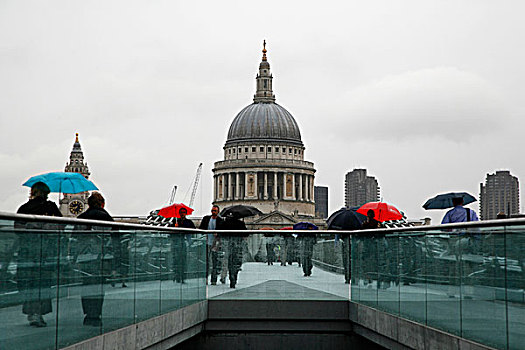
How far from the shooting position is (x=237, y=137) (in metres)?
165

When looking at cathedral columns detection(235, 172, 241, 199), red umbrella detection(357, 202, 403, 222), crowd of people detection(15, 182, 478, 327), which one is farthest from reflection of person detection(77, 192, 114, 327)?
cathedral columns detection(235, 172, 241, 199)

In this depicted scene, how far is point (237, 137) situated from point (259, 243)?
14832 centimetres

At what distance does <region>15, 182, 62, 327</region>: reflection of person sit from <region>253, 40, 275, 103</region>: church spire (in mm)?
164517

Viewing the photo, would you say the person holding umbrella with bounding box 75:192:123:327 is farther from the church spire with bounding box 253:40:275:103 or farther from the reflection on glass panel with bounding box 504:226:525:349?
the church spire with bounding box 253:40:275:103

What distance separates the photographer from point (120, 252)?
10594mm

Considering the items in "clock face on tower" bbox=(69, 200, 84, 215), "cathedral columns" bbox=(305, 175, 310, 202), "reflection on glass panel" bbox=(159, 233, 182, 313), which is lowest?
"reflection on glass panel" bbox=(159, 233, 182, 313)

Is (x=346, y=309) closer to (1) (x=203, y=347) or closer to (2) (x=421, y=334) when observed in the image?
(1) (x=203, y=347)

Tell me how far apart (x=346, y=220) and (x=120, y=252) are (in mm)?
16558

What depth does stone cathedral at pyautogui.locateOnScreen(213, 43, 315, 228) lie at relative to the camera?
156m

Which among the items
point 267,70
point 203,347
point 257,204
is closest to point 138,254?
point 203,347

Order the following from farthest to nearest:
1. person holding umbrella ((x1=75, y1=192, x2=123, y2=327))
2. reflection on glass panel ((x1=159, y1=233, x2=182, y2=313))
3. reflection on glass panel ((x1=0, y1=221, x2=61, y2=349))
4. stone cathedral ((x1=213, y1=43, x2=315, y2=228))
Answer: stone cathedral ((x1=213, y1=43, x2=315, y2=228))
reflection on glass panel ((x1=159, y1=233, x2=182, y2=313))
person holding umbrella ((x1=75, y1=192, x2=123, y2=327))
reflection on glass panel ((x1=0, y1=221, x2=61, y2=349))

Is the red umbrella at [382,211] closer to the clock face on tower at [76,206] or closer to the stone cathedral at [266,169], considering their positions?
the stone cathedral at [266,169]

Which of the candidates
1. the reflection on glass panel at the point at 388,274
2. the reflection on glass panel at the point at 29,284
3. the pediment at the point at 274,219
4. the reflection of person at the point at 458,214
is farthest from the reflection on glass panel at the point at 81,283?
the pediment at the point at 274,219

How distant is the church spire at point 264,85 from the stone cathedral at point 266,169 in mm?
6220
